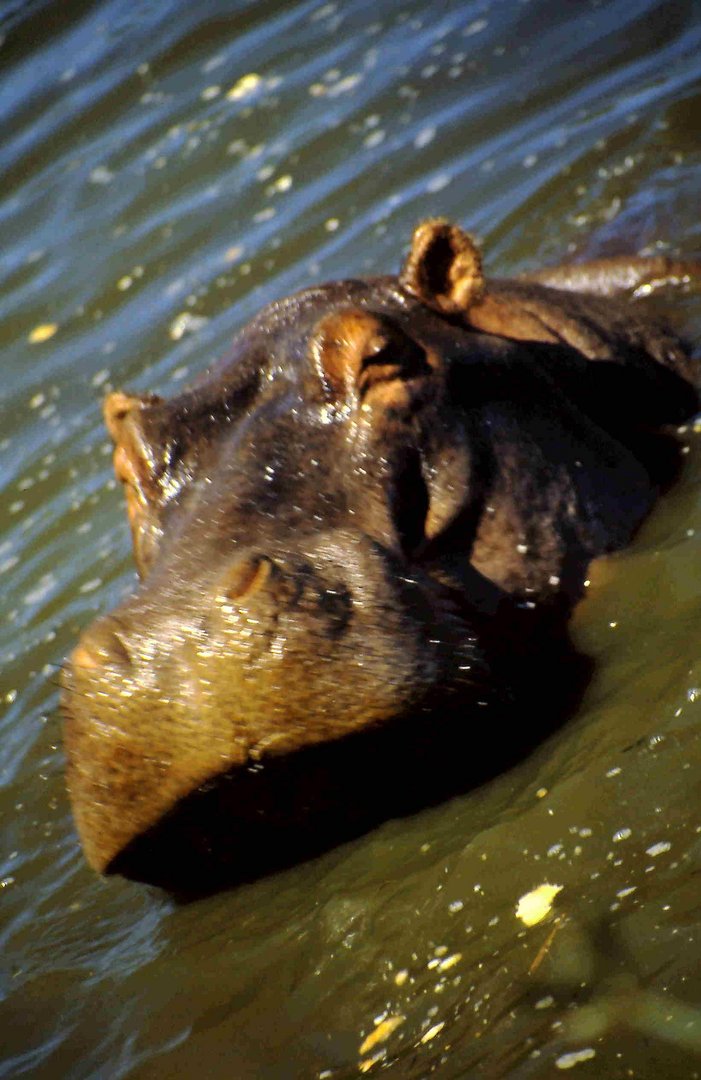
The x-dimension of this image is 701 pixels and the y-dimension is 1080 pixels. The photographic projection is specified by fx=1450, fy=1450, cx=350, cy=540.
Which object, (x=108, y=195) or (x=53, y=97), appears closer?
(x=108, y=195)

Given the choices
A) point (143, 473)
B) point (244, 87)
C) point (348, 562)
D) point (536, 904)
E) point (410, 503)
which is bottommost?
point (244, 87)

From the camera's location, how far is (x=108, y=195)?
9.71m

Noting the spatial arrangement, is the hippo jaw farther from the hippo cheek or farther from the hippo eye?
the hippo eye

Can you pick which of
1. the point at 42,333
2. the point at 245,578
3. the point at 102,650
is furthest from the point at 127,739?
the point at 42,333

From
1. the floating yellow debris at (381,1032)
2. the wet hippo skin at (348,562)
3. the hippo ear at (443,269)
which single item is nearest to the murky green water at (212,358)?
the floating yellow debris at (381,1032)

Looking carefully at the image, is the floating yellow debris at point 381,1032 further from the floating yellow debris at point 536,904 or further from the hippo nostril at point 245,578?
the hippo nostril at point 245,578

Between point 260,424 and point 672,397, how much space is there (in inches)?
62.5

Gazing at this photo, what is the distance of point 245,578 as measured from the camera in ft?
9.93

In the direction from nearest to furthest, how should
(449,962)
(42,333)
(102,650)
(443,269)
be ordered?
1. (449,962)
2. (102,650)
3. (443,269)
4. (42,333)

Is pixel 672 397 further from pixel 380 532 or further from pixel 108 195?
pixel 108 195

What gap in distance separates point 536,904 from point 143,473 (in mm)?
1533

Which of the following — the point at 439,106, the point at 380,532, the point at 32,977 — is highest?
the point at 380,532

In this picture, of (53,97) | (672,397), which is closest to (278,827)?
(672,397)

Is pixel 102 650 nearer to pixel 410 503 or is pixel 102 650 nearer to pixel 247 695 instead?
pixel 247 695
